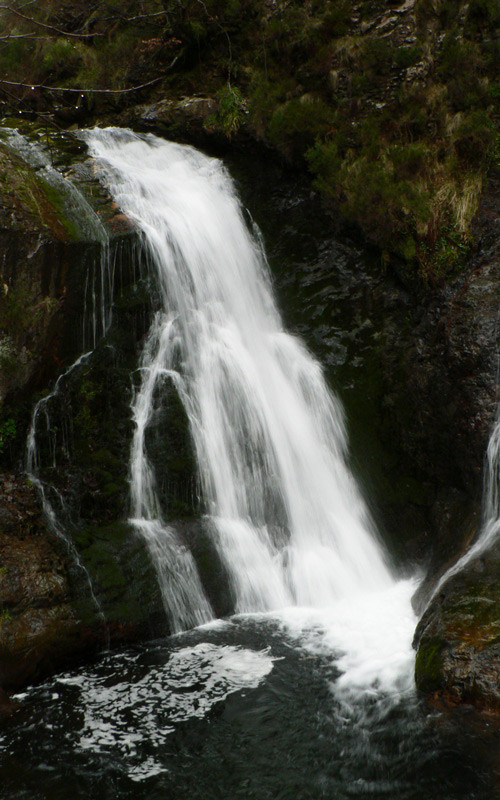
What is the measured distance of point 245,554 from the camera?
705 centimetres

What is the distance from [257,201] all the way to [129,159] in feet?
7.51

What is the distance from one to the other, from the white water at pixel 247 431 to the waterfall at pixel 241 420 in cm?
2

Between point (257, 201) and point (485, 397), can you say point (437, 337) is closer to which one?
point (485, 397)

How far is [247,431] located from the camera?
310 inches

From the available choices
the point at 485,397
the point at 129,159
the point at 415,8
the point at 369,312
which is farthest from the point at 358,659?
the point at 415,8

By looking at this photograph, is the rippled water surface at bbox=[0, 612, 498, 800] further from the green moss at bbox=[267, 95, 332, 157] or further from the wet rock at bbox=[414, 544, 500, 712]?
the green moss at bbox=[267, 95, 332, 157]

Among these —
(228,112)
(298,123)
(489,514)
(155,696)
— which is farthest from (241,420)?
(228,112)

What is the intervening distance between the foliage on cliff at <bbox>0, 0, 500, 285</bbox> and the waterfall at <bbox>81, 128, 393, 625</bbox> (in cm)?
199

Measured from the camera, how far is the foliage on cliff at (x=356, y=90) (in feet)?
28.6

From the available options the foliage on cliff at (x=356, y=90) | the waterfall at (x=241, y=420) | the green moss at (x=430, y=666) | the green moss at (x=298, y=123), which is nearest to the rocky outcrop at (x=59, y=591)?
the waterfall at (x=241, y=420)

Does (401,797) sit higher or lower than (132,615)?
lower

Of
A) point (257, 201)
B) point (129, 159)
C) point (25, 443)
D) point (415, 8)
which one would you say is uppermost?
point (415, 8)

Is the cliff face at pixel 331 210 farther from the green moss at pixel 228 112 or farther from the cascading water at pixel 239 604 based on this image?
the cascading water at pixel 239 604

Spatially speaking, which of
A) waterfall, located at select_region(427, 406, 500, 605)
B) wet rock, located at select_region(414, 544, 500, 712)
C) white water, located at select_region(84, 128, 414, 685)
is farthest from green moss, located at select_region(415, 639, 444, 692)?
waterfall, located at select_region(427, 406, 500, 605)
